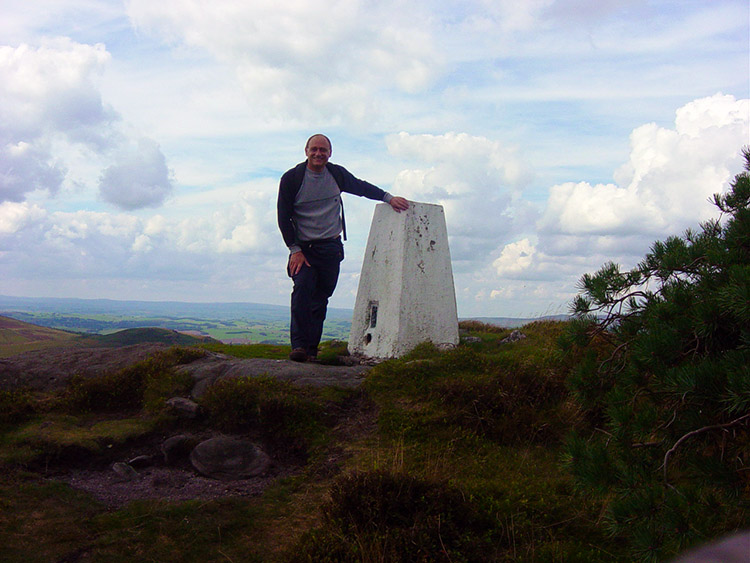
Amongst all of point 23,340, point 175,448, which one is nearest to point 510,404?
point 175,448

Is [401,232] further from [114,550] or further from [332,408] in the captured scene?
[114,550]

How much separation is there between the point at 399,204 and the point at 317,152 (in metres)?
1.67

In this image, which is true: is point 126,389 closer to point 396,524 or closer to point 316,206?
point 316,206

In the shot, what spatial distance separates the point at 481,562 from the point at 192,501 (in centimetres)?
256

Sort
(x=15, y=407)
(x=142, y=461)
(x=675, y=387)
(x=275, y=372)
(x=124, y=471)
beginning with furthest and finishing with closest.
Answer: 1. (x=275, y=372)
2. (x=15, y=407)
3. (x=142, y=461)
4. (x=124, y=471)
5. (x=675, y=387)

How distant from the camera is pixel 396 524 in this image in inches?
173

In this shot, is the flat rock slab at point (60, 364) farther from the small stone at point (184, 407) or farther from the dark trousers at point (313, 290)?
the dark trousers at point (313, 290)

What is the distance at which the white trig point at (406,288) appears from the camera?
981 centimetres

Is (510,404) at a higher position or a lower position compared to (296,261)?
lower

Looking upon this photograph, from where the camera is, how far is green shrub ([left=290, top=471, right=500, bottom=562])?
13.2 feet

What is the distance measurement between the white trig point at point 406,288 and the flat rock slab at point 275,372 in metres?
1.36

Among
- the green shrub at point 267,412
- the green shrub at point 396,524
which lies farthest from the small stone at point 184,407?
the green shrub at point 396,524

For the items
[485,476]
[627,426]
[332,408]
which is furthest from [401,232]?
[627,426]

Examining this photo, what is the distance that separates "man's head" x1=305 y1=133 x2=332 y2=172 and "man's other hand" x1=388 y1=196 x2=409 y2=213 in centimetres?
136
